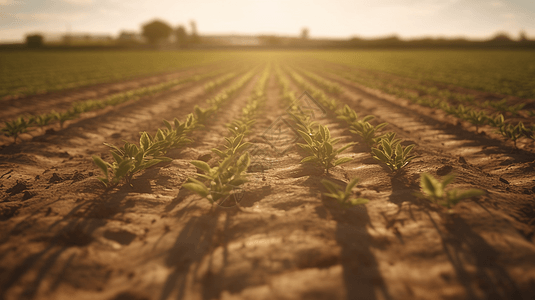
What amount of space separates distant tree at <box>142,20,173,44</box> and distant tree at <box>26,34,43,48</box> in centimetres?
3116

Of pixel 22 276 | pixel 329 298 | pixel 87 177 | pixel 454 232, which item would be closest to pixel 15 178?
pixel 87 177

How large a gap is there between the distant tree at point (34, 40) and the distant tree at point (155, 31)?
102 ft

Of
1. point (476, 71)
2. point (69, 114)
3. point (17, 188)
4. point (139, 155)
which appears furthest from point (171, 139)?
point (476, 71)

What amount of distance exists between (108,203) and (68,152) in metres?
2.72

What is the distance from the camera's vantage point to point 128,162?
2.90 meters

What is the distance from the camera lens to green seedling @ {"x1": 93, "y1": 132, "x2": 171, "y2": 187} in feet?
9.24

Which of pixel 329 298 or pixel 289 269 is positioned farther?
pixel 289 269

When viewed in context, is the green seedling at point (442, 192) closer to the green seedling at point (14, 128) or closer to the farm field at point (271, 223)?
the farm field at point (271, 223)

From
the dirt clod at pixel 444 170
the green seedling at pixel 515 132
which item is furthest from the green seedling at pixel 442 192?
the green seedling at pixel 515 132

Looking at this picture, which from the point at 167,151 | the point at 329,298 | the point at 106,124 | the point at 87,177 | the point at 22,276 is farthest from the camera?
the point at 106,124

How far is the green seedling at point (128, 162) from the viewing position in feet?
9.24

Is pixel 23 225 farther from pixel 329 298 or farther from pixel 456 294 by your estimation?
pixel 456 294

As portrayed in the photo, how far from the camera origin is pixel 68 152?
14.7 ft

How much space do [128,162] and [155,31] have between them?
343 feet
